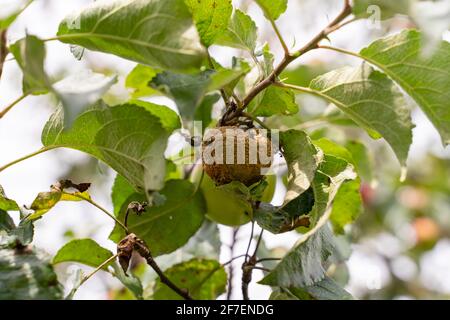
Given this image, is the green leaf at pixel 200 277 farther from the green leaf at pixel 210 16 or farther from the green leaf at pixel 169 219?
the green leaf at pixel 210 16

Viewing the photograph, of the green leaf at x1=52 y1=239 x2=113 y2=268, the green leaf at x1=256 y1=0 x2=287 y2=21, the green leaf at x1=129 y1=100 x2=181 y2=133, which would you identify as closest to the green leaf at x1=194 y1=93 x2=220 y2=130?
the green leaf at x1=129 y1=100 x2=181 y2=133

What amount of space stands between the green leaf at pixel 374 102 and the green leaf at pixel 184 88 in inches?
8.8

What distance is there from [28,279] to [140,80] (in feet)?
1.78

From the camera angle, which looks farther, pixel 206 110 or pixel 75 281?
pixel 206 110

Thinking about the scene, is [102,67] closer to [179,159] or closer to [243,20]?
[179,159]

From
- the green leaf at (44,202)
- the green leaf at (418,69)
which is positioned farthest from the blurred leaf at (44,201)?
the green leaf at (418,69)

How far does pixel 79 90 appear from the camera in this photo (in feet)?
2.64

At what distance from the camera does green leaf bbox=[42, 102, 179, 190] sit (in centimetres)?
91

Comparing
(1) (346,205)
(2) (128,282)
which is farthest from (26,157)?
(1) (346,205)

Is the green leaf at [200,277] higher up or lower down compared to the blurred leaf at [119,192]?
lower down

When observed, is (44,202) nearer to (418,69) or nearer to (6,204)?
(6,204)

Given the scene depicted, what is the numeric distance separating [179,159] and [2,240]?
0.43 meters

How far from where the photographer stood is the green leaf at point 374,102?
0.95m

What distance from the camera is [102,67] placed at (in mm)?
2922
